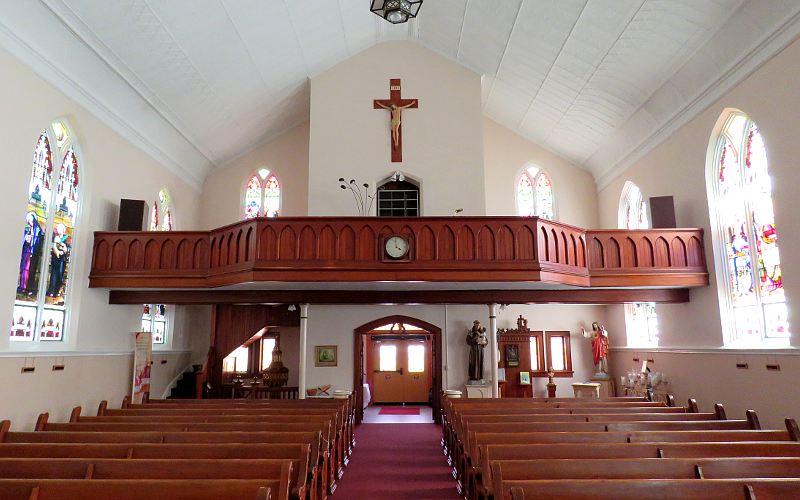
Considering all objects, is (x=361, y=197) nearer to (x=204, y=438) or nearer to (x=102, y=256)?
(x=102, y=256)

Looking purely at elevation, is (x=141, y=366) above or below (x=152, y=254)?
below

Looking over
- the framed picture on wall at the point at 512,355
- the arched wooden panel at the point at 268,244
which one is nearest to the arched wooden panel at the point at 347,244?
the arched wooden panel at the point at 268,244

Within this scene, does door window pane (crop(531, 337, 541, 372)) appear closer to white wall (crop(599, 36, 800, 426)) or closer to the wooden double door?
white wall (crop(599, 36, 800, 426))

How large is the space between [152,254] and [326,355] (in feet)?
15.7

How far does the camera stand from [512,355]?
46.3ft

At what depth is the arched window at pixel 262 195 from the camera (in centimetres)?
1483

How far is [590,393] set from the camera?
13086 millimetres

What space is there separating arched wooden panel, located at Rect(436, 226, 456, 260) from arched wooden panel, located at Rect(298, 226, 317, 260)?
211 cm

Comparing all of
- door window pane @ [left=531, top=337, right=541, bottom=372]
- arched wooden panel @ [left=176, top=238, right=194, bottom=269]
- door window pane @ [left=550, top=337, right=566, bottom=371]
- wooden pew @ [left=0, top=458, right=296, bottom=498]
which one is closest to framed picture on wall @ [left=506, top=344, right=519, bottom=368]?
door window pane @ [left=531, top=337, right=541, bottom=372]

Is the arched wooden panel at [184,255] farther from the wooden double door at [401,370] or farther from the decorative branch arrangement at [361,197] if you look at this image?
the wooden double door at [401,370]

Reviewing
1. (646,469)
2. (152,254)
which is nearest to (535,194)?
(152,254)

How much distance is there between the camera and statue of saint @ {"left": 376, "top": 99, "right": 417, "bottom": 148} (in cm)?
1294

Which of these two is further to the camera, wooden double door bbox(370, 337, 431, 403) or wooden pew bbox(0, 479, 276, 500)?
wooden double door bbox(370, 337, 431, 403)

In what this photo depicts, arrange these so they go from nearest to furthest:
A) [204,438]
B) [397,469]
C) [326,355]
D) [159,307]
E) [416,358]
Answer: [204,438] < [397,469] < [159,307] < [326,355] < [416,358]
